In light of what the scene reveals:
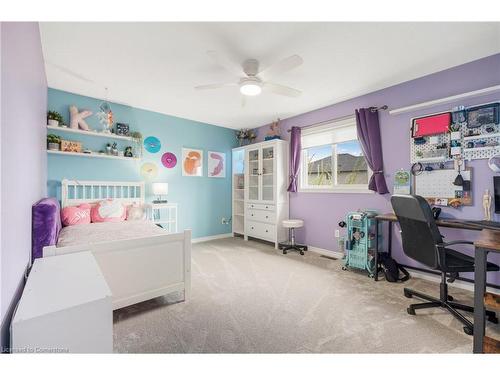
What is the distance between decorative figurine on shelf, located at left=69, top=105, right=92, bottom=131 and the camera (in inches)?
122

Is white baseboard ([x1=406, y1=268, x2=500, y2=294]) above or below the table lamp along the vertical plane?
below

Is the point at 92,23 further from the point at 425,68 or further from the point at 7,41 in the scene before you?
the point at 425,68

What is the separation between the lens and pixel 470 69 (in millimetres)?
2299

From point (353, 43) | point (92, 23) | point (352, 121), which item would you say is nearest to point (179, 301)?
point (92, 23)

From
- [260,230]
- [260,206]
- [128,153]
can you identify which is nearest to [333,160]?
[260,206]

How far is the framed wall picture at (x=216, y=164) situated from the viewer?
4668 mm

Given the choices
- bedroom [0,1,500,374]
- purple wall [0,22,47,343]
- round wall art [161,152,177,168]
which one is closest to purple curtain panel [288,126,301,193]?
bedroom [0,1,500,374]

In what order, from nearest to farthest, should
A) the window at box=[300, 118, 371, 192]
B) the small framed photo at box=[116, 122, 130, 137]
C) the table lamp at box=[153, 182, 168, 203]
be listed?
1. the window at box=[300, 118, 371, 192]
2. the small framed photo at box=[116, 122, 130, 137]
3. the table lamp at box=[153, 182, 168, 203]

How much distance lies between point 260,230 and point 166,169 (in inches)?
81.9

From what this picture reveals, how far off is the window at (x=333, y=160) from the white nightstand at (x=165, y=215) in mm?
2330

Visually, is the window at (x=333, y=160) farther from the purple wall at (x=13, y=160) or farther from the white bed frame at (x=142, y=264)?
the purple wall at (x=13, y=160)

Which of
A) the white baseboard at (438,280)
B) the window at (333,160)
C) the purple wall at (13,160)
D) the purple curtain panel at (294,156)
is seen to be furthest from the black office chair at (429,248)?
the purple wall at (13,160)

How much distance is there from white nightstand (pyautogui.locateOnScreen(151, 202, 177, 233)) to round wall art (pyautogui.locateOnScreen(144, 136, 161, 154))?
0.94 m

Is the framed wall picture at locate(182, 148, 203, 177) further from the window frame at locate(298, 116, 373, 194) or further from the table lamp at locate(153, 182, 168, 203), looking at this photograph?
the window frame at locate(298, 116, 373, 194)
